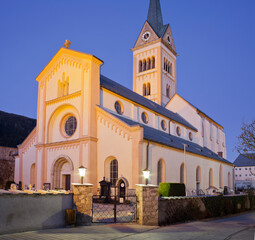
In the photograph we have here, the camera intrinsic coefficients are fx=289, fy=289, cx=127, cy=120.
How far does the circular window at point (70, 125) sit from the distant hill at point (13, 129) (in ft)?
59.2

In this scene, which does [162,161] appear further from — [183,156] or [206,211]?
[206,211]

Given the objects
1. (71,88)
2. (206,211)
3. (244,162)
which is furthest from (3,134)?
(244,162)

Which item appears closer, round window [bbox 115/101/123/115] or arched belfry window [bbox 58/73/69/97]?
round window [bbox 115/101/123/115]

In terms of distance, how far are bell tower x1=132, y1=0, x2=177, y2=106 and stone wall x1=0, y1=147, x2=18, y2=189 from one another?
25.1 m

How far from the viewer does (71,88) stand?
28.9 meters

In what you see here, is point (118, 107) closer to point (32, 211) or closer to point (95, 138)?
point (95, 138)

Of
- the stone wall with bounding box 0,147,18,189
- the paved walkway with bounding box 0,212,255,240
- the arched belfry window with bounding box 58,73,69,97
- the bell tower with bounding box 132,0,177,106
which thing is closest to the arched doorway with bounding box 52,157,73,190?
the arched belfry window with bounding box 58,73,69,97

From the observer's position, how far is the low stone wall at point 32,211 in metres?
10.8

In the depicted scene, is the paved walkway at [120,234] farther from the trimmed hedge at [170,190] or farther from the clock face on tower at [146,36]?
the clock face on tower at [146,36]

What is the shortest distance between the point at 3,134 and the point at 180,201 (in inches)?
1402

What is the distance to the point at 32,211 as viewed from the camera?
1158 cm

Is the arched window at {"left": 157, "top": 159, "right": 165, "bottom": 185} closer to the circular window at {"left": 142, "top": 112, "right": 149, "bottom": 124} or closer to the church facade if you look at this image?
the church facade

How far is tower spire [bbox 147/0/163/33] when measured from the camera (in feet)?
190

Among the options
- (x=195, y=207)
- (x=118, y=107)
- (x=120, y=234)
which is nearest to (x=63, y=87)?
(x=118, y=107)
